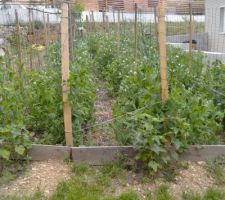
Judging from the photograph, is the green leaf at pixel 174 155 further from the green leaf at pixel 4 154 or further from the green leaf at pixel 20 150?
the green leaf at pixel 4 154

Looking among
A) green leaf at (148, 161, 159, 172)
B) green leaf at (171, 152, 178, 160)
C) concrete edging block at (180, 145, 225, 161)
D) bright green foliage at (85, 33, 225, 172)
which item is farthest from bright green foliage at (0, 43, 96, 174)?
concrete edging block at (180, 145, 225, 161)

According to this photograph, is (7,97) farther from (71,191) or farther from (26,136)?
(71,191)

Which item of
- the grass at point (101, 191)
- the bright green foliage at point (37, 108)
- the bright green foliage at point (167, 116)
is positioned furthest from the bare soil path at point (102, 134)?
the grass at point (101, 191)

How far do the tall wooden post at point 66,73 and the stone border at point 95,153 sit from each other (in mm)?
137

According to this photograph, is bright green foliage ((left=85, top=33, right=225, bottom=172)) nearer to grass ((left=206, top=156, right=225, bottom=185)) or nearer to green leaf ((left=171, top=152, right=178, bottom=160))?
green leaf ((left=171, top=152, right=178, bottom=160))

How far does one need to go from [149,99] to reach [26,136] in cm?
141

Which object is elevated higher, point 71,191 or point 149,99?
point 149,99

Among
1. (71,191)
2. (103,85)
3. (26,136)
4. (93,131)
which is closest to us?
(71,191)

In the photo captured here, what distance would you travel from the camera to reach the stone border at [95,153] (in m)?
3.99

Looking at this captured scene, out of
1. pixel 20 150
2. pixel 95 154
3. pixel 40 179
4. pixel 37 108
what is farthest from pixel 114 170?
pixel 37 108

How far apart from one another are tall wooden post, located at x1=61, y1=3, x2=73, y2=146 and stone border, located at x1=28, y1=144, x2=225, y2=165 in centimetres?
14

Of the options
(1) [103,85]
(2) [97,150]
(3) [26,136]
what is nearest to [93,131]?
(2) [97,150]

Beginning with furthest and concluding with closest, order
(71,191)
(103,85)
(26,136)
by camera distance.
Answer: (103,85), (26,136), (71,191)

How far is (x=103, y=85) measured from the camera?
A: 782 cm
